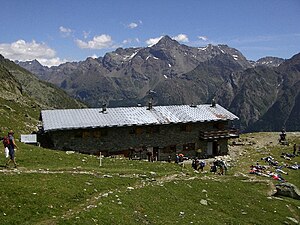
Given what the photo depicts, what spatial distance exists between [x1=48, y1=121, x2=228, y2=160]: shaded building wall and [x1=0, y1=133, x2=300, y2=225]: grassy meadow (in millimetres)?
14062

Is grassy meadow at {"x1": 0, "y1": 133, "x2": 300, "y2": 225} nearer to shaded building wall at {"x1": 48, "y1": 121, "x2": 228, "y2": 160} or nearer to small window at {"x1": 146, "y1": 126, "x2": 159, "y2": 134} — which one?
shaded building wall at {"x1": 48, "y1": 121, "x2": 228, "y2": 160}

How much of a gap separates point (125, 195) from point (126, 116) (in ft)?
115

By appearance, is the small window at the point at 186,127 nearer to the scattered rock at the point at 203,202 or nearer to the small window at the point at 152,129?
the small window at the point at 152,129

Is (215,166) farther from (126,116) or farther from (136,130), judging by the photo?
(126,116)

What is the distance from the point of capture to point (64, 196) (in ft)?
72.2

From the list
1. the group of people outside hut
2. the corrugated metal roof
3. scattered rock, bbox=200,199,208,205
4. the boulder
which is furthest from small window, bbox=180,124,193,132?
scattered rock, bbox=200,199,208,205

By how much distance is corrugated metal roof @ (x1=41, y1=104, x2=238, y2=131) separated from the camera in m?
53.8

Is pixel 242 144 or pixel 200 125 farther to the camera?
pixel 242 144

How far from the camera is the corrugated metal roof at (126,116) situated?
53.8 metres

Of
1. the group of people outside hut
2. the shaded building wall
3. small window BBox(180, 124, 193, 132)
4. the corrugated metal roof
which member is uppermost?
the corrugated metal roof

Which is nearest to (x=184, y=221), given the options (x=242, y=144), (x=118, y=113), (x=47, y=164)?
(x=47, y=164)

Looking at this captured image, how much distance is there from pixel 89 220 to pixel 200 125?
158 feet

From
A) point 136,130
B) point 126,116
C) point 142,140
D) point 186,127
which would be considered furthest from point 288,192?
point 126,116

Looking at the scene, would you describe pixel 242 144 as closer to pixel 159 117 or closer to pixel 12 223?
pixel 159 117
